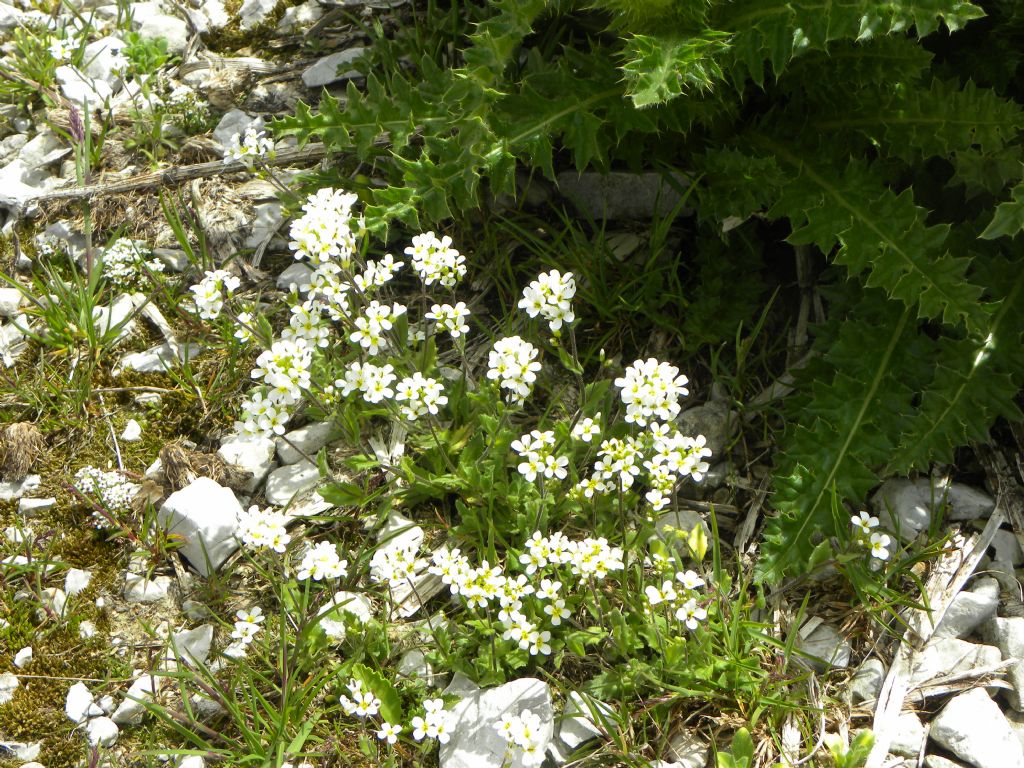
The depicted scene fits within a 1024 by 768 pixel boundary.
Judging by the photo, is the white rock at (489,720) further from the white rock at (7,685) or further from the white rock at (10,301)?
the white rock at (10,301)

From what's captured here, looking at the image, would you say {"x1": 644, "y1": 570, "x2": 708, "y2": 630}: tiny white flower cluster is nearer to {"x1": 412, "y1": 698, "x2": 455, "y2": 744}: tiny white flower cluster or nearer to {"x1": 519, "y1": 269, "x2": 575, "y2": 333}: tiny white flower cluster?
{"x1": 412, "y1": 698, "x2": 455, "y2": 744}: tiny white flower cluster

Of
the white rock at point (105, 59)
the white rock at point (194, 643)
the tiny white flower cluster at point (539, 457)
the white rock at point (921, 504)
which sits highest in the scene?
the white rock at point (105, 59)

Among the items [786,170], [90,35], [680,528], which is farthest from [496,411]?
[90,35]

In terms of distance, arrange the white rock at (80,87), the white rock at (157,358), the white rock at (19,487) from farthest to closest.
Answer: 1. the white rock at (80,87)
2. the white rock at (157,358)
3. the white rock at (19,487)

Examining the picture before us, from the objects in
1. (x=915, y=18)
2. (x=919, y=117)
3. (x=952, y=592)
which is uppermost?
(x=915, y=18)

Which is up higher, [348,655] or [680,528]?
[680,528]

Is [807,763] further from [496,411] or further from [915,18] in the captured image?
[915,18]

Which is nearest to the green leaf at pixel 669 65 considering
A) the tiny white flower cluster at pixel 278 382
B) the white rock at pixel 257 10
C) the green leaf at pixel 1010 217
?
the green leaf at pixel 1010 217
